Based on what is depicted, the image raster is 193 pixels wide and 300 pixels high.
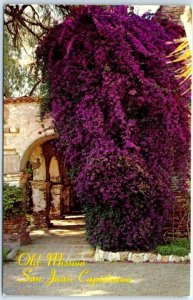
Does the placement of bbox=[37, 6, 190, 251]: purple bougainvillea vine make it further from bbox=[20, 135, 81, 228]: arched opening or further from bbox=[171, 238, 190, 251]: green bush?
bbox=[20, 135, 81, 228]: arched opening

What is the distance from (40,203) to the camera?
23.8 ft

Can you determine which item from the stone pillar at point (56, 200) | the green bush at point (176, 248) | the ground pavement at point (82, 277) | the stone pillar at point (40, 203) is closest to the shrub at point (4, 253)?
the ground pavement at point (82, 277)

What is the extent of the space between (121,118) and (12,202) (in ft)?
5.33

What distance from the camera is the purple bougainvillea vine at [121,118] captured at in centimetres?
580

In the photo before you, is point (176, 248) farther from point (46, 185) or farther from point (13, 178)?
point (46, 185)

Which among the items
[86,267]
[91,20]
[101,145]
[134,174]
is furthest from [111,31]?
[86,267]

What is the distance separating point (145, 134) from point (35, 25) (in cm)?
183

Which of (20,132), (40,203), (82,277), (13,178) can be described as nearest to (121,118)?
(20,132)

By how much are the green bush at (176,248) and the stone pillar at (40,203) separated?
5.59 ft

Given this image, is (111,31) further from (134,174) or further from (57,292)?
(57,292)

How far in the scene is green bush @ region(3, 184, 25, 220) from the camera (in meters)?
5.57

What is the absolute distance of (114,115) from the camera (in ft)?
19.3

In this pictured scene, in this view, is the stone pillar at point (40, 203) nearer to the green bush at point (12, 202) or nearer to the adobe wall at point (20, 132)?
the green bush at point (12, 202)

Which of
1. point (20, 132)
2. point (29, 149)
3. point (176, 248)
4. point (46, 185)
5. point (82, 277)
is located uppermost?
point (20, 132)
